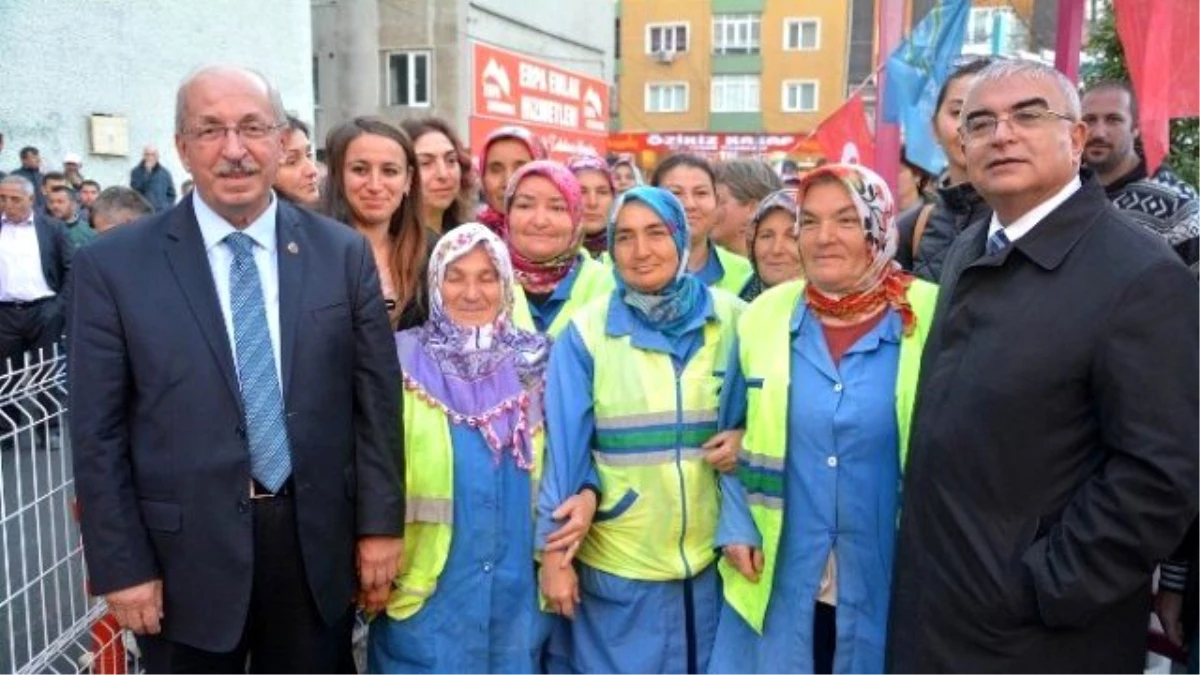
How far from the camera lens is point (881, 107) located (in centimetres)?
696

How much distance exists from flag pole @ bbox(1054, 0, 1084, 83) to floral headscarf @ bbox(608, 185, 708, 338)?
111 inches

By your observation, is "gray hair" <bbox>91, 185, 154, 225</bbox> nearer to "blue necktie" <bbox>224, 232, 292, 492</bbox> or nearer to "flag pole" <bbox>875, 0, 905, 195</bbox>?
"blue necktie" <bbox>224, 232, 292, 492</bbox>

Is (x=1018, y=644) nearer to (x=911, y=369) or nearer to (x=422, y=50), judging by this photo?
(x=911, y=369)

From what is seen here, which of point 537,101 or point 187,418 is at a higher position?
point 537,101

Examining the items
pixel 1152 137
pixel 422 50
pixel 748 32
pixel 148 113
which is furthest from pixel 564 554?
pixel 748 32

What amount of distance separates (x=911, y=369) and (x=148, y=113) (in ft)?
45.5

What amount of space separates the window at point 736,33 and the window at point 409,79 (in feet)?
79.4

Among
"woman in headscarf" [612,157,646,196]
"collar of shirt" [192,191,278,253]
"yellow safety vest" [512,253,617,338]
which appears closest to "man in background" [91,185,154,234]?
"woman in headscarf" [612,157,646,196]

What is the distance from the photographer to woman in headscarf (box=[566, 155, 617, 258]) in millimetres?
4445

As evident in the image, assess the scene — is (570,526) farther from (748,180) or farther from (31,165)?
(31,165)

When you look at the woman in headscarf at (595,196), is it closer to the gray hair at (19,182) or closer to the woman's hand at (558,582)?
the woman's hand at (558,582)

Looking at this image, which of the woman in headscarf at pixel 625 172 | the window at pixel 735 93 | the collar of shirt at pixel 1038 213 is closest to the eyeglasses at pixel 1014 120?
the collar of shirt at pixel 1038 213

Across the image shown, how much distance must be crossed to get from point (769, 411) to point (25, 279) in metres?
7.20

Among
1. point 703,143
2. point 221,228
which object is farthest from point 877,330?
point 703,143
